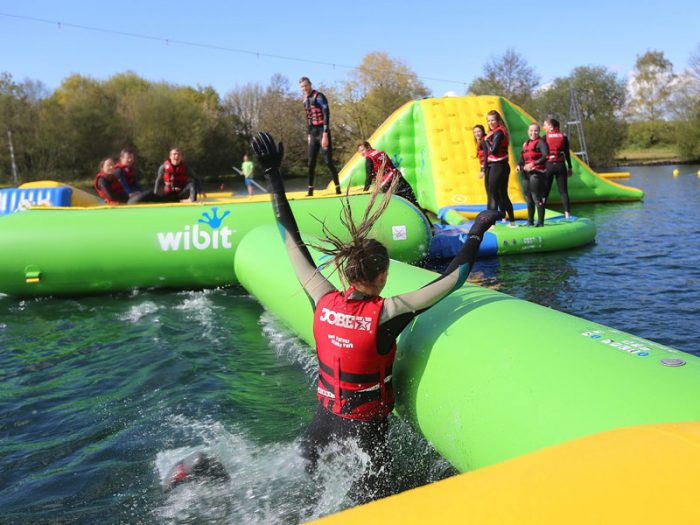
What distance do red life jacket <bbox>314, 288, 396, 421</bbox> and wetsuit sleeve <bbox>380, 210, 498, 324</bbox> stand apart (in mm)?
48

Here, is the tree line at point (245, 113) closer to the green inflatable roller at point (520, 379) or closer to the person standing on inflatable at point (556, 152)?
the person standing on inflatable at point (556, 152)

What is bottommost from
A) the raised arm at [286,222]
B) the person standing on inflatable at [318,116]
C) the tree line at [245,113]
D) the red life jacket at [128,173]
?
the raised arm at [286,222]

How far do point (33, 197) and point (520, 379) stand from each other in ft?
27.6

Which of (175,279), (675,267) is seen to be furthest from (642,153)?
(175,279)

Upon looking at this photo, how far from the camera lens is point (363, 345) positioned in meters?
2.13

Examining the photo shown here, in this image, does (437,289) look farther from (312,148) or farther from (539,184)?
(539,184)

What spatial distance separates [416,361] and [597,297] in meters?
3.01

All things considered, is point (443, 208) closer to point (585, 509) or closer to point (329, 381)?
point (329, 381)

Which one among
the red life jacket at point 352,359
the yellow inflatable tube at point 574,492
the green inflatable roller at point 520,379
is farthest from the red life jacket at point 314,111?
the yellow inflatable tube at point 574,492

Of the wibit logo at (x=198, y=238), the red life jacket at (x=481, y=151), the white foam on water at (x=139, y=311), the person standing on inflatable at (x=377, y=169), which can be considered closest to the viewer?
the white foam on water at (x=139, y=311)

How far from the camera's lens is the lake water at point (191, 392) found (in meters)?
2.29

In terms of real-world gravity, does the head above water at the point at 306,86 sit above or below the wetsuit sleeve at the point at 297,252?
above

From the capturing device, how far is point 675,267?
18.9 feet

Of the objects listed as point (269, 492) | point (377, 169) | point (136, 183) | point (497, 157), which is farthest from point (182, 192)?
point (269, 492)
